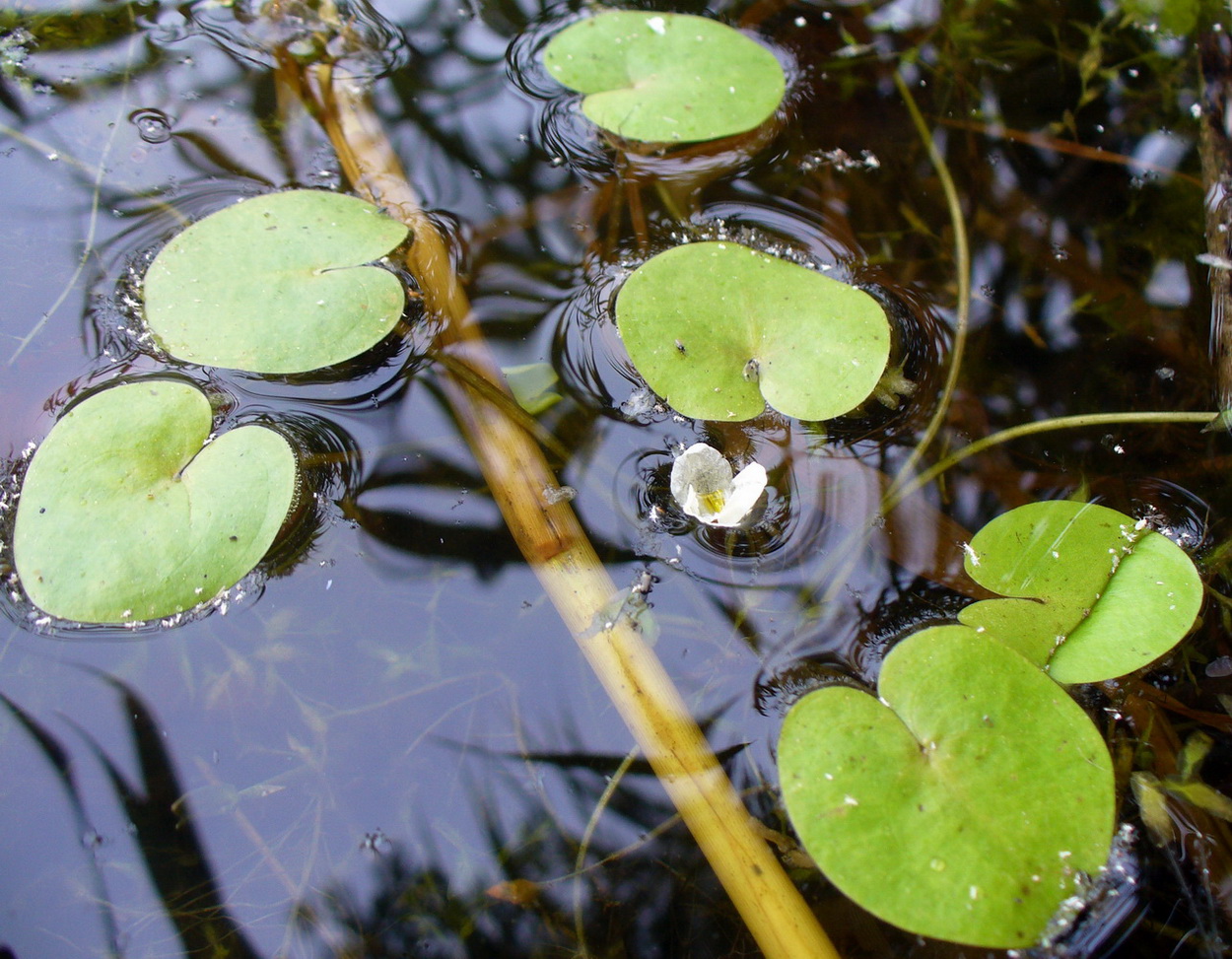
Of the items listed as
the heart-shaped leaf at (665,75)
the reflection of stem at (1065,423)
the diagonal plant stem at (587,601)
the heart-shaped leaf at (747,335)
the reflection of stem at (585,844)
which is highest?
the heart-shaped leaf at (665,75)

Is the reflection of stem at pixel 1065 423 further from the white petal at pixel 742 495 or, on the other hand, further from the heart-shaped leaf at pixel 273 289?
the heart-shaped leaf at pixel 273 289

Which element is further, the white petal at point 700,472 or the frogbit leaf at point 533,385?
the frogbit leaf at point 533,385

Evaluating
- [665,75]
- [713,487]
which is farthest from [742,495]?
[665,75]

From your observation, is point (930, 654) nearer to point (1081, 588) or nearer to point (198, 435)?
point (1081, 588)

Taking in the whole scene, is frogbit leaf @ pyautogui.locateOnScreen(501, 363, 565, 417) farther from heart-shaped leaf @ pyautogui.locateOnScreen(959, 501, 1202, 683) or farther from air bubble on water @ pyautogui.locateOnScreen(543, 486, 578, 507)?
heart-shaped leaf @ pyautogui.locateOnScreen(959, 501, 1202, 683)

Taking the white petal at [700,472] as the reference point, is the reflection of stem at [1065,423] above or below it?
above

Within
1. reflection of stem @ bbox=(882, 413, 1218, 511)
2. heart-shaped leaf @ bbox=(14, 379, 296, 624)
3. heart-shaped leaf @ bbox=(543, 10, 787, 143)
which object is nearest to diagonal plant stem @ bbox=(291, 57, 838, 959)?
heart-shaped leaf @ bbox=(14, 379, 296, 624)

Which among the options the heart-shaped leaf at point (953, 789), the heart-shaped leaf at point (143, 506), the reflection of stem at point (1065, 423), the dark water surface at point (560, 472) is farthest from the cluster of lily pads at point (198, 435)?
the reflection of stem at point (1065, 423)
